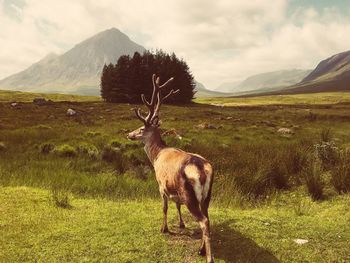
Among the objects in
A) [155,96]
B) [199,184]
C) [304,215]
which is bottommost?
[304,215]

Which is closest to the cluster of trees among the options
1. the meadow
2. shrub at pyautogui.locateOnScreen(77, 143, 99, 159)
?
shrub at pyautogui.locateOnScreen(77, 143, 99, 159)

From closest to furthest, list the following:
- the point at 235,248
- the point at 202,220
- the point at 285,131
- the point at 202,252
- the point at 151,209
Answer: the point at 202,220, the point at 202,252, the point at 235,248, the point at 151,209, the point at 285,131

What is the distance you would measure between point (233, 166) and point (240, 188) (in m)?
2.70

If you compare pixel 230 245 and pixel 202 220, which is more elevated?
pixel 202 220

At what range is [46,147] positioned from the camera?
22.4 meters

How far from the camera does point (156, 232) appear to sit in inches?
380

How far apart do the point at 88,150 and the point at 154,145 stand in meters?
12.1

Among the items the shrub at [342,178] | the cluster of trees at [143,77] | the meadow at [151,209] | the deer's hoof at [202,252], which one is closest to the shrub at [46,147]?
the meadow at [151,209]

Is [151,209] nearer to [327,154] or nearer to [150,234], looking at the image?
[150,234]

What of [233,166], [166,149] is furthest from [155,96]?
[233,166]

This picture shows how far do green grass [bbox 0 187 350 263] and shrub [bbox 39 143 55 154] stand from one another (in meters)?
9.82

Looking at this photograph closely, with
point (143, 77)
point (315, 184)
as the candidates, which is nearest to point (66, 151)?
point (315, 184)

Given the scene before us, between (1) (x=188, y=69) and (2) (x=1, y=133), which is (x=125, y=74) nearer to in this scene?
(1) (x=188, y=69)

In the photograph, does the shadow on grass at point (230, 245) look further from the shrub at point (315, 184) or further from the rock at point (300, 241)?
the shrub at point (315, 184)
